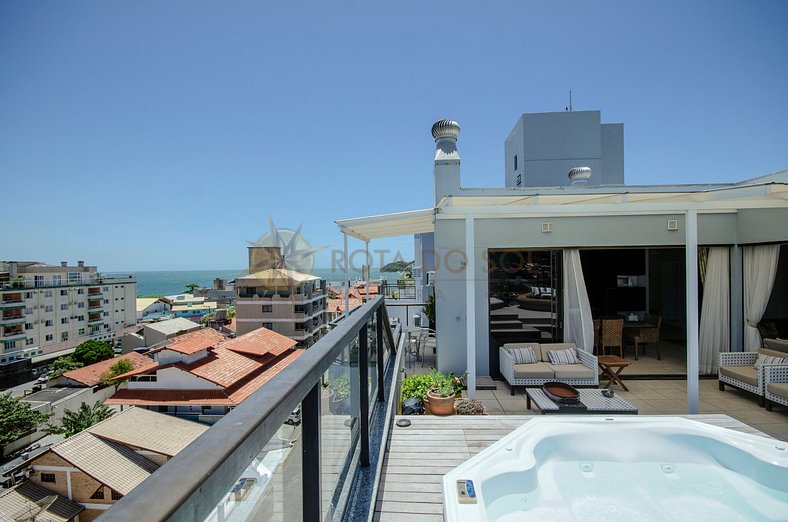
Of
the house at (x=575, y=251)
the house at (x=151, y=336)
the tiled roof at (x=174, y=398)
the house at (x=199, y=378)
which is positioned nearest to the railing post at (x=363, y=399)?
the house at (x=575, y=251)

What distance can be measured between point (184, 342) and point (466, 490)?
130 ft

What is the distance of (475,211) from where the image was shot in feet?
17.9

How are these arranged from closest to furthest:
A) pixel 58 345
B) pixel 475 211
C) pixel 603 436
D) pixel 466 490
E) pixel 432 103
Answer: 1. pixel 466 490
2. pixel 603 436
3. pixel 475 211
4. pixel 432 103
5. pixel 58 345

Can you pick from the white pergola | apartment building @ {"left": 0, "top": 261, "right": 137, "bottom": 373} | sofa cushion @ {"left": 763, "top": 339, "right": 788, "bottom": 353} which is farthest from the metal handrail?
apartment building @ {"left": 0, "top": 261, "right": 137, "bottom": 373}

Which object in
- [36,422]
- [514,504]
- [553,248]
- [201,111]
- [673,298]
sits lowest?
[36,422]

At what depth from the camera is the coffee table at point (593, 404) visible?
5062 mm

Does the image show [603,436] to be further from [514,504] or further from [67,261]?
[67,261]

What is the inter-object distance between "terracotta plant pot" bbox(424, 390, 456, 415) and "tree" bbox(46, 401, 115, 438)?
38166 mm

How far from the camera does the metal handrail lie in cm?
43

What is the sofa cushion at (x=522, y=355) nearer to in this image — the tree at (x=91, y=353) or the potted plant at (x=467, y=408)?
the potted plant at (x=467, y=408)

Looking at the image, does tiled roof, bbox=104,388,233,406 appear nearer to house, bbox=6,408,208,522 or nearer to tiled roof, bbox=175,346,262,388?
tiled roof, bbox=175,346,262,388

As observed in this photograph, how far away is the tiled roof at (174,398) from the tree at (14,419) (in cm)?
605

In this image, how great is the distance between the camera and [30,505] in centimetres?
2261

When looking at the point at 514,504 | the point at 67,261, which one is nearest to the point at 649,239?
the point at 514,504
